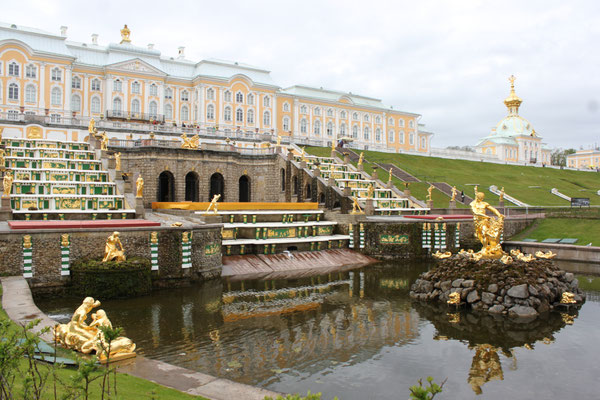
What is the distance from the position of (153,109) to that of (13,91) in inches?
645

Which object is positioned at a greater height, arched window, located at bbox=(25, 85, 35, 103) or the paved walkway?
arched window, located at bbox=(25, 85, 35, 103)

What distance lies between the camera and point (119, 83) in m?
60.3

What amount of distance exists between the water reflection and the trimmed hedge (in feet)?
38.7

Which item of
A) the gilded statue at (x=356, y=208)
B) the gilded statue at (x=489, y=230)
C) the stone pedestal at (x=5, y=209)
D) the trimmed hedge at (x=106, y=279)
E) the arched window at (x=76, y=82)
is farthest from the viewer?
the arched window at (x=76, y=82)

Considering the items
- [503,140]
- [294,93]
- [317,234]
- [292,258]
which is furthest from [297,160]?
[503,140]

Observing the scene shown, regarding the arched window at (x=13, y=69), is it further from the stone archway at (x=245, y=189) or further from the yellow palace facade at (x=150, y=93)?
the stone archway at (x=245, y=189)

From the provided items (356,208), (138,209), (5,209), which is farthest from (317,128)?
(5,209)

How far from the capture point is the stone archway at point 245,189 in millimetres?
45375

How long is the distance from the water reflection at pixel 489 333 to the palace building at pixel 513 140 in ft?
292

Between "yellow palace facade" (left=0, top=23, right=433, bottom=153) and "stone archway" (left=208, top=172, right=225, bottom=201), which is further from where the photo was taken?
"yellow palace facade" (left=0, top=23, right=433, bottom=153)

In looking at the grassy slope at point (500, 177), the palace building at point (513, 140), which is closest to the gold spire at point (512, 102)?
the palace building at point (513, 140)

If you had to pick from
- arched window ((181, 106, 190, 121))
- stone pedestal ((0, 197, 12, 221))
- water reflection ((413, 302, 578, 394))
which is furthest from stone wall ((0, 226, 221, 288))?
arched window ((181, 106, 190, 121))

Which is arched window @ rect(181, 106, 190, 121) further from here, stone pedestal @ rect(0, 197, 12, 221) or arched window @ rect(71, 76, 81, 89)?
stone pedestal @ rect(0, 197, 12, 221)

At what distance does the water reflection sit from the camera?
12.2 metres
